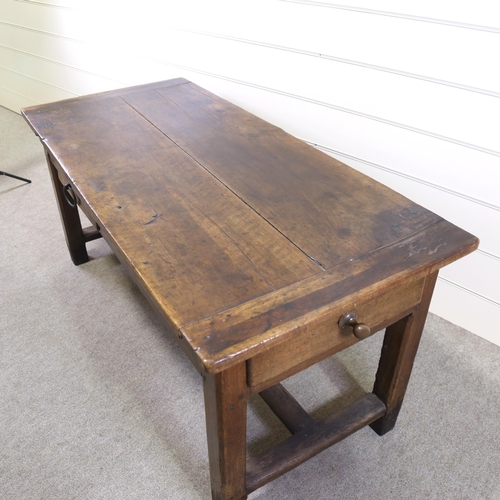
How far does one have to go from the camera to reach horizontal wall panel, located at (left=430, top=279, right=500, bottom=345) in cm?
179

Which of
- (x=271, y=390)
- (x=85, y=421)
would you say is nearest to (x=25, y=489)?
(x=85, y=421)

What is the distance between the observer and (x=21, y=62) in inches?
146

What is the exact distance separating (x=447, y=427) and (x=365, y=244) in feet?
2.49

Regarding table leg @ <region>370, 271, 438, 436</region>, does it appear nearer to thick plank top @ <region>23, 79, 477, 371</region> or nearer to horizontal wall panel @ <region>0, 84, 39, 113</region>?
thick plank top @ <region>23, 79, 477, 371</region>

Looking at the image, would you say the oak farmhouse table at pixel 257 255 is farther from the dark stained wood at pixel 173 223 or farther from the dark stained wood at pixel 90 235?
the dark stained wood at pixel 90 235

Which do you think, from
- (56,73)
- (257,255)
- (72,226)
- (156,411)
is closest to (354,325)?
(257,255)

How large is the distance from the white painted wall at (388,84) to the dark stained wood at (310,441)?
70 centimetres

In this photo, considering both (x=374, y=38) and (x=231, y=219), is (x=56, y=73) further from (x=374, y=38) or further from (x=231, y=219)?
(x=231, y=219)

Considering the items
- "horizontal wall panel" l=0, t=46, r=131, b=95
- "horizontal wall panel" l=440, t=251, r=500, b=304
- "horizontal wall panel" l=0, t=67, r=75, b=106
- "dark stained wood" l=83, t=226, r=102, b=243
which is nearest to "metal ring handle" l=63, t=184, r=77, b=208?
"dark stained wood" l=83, t=226, r=102, b=243

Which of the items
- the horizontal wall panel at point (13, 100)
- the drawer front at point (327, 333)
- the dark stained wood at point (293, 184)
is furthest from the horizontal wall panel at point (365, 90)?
the horizontal wall panel at point (13, 100)

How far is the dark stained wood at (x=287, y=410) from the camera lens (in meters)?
1.37

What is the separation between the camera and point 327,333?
1035mm

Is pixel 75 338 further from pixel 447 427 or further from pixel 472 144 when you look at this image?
pixel 472 144

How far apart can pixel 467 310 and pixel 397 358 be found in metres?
0.69
